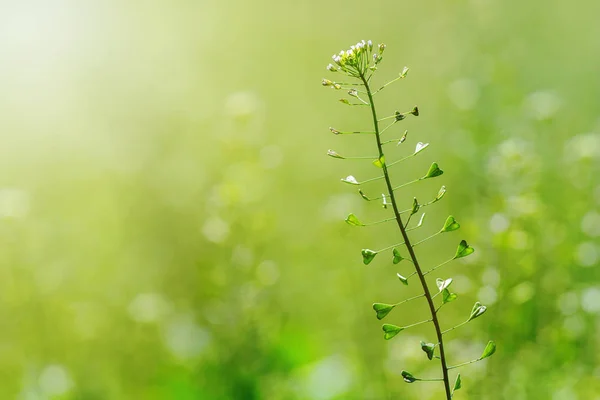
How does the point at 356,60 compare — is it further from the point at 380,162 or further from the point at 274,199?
the point at 274,199

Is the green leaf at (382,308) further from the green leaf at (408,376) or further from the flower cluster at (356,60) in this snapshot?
the flower cluster at (356,60)

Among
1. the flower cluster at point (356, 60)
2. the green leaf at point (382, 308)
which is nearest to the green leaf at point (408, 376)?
the green leaf at point (382, 308)

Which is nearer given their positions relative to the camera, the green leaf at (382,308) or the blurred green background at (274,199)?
the green leaf at (382,308)

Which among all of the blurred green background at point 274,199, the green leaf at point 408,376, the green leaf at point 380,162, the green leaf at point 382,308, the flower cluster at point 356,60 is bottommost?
the green leaf at point 408,376

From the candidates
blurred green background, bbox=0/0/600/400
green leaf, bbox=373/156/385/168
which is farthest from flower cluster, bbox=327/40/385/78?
blurred green background, bbox=0/0/600/400

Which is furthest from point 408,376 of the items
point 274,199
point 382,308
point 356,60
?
point 274,199

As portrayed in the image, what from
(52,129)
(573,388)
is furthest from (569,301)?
(52,129)

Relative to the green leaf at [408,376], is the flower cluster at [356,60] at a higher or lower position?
higher

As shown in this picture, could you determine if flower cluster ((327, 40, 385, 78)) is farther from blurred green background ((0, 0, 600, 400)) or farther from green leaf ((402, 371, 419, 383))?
blurred green background ((0, 0, 600, 400))
